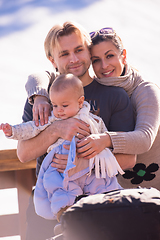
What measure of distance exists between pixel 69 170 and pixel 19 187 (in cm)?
90

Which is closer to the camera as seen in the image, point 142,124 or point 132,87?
point 142,124

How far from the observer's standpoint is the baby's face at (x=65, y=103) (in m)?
1.57

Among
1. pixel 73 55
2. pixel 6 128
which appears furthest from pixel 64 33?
pixel 6 128

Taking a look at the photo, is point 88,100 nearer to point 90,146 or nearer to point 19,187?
point 90,146

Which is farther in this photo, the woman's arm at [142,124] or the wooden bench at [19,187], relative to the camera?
the wooden bench at [19,187]

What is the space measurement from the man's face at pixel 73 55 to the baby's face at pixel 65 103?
1.06 feet

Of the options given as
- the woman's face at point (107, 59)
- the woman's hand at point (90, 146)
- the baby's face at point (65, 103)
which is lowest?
the woman's hand at point (90, 146)

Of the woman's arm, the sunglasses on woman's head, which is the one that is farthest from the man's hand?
the sunglasses on woman's head

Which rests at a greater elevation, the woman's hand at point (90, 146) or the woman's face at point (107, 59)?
the woman's face at point (107, 59)

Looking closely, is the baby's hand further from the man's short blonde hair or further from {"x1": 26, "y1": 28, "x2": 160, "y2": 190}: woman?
the man's short blonde hair

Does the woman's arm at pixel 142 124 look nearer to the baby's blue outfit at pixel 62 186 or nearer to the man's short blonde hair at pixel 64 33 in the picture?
the baby's blue outfit at pixel 62 186

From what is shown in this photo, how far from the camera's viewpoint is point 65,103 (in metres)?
1.59

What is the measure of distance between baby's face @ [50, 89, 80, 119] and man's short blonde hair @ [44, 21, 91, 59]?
46 cm

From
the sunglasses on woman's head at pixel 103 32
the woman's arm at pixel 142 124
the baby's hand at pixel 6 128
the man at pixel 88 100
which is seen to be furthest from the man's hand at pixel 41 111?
the sunglasses on woman's head at pixel 103 32
